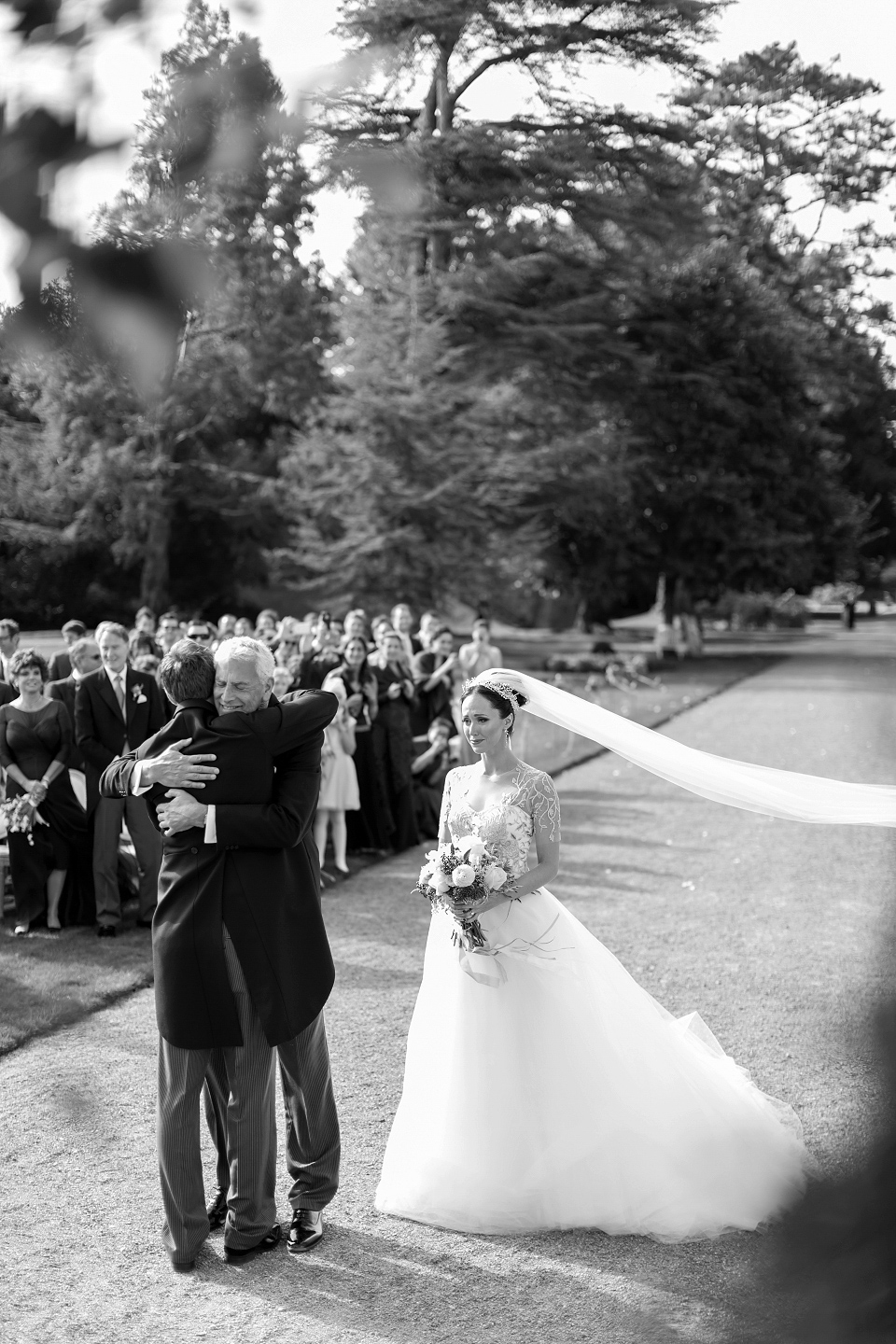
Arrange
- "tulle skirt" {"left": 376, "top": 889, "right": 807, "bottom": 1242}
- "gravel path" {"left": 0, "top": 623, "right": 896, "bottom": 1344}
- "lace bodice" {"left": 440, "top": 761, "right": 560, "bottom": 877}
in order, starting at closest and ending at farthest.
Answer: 1. "gravel path" {"left": 0, "top": 623, "right": 896, "bottom": 1344}
2. "tulle skirt" {"left": 376, "top": 889, "right": 807, "bottom": 1242}
3. "lace bodice" {"left": 440, "top": 761, "right": 560, "bottom": 877}

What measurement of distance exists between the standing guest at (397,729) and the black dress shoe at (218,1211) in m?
7.28

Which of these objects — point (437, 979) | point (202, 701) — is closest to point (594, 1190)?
point (437, 979)

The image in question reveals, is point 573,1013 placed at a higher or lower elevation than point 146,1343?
higher

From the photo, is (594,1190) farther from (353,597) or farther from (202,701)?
(353,597)

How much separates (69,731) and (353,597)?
2047 centimetres

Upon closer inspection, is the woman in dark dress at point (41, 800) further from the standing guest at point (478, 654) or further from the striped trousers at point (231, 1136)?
the standing guest at point (478, 654)

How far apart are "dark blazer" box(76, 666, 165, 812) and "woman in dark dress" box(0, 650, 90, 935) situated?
10.2 inches

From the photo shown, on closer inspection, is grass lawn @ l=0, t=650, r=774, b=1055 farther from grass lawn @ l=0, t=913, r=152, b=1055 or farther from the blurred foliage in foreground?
the blurred foliage in foreground

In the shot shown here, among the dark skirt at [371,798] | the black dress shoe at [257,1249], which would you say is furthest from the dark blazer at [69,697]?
the black dress shoe at [257,1249]

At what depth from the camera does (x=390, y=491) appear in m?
29.5

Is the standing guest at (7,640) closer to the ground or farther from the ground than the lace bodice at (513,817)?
farther from the ground

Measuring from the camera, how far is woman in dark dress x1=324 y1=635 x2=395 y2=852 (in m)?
11.7

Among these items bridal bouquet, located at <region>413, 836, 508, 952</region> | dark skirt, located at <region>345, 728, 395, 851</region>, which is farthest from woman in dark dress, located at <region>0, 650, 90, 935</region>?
bridal bouquet, located at <region>413, 836, 508, 952</region>

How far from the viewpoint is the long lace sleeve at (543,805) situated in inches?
223
